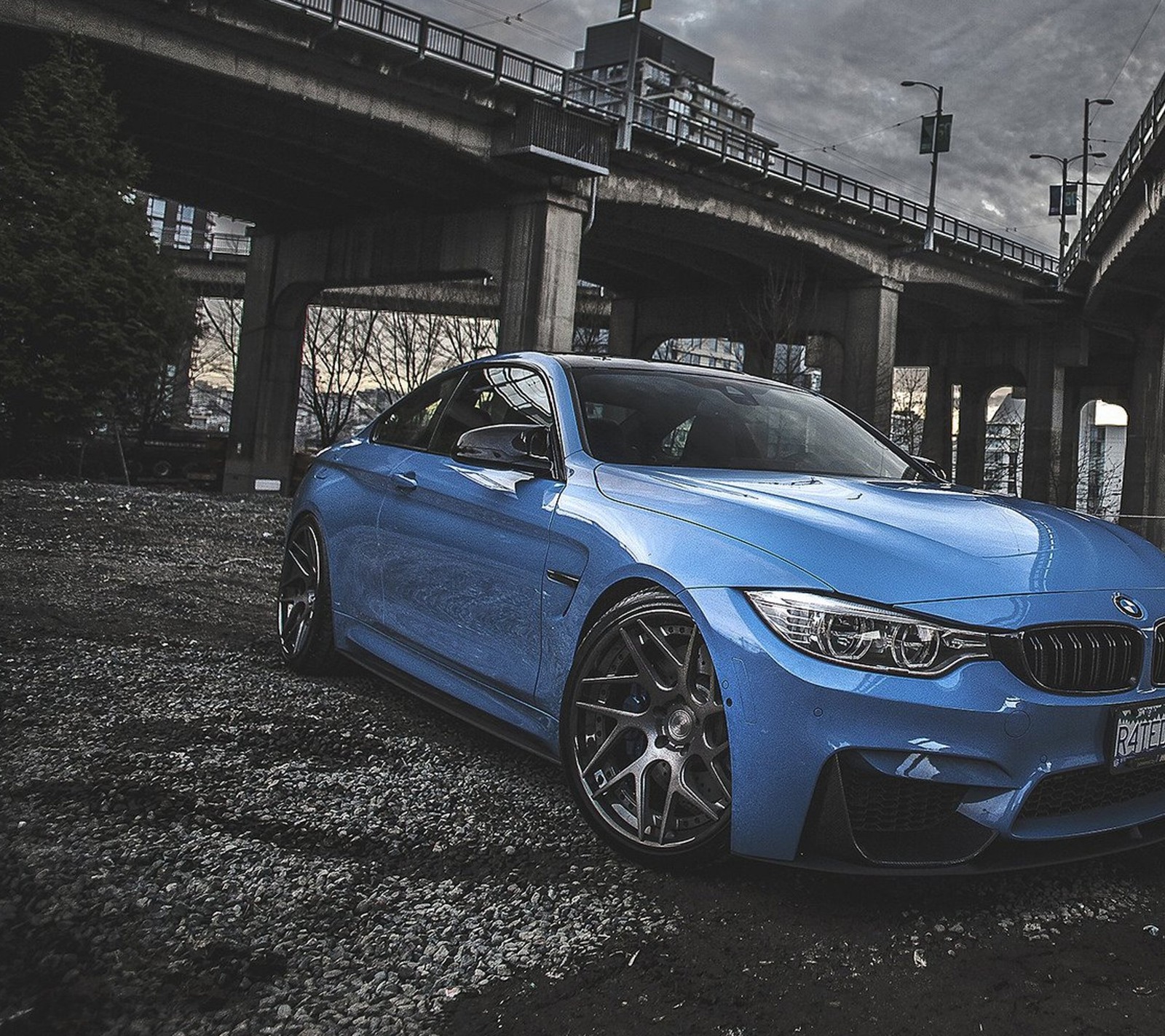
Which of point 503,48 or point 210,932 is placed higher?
point 503,48

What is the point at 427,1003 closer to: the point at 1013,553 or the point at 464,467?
the point at 1013,553

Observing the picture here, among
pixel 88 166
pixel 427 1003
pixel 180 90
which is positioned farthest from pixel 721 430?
pixel 180 90

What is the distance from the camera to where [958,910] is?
2939 millimetres

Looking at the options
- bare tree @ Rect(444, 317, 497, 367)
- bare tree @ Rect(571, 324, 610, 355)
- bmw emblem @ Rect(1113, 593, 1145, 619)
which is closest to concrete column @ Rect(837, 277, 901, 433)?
bare tree @ Rect(571, 324, 610, 355)

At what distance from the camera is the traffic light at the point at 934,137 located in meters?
43.5

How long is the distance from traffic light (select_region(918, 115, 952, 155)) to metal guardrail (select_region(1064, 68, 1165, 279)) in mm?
5784

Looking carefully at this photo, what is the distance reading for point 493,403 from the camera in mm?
4699

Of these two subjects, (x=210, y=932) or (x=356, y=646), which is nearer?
(x=210, y=932)

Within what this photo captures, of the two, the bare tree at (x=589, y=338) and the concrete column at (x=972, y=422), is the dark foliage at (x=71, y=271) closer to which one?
the bare tree at (x=589, y=338)

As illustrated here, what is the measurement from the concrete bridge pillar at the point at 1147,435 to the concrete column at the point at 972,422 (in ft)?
38.7

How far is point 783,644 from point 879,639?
0.72ft

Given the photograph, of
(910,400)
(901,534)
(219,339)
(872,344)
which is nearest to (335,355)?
(219,339)

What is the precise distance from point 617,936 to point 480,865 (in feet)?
1.88

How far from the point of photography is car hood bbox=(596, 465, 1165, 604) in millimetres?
2885
